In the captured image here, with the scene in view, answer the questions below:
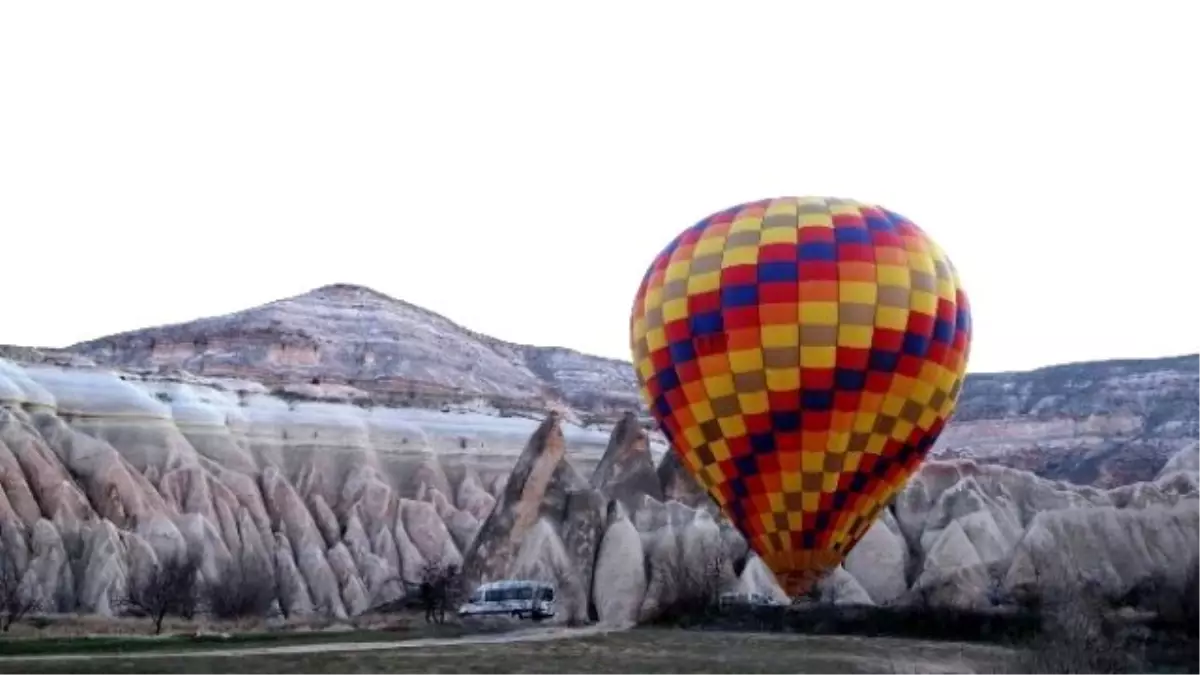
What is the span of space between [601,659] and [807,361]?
6140 millimetres

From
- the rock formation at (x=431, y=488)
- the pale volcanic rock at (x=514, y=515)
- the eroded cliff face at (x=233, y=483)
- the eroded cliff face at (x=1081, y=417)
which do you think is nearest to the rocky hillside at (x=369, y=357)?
the rock formation at (x=431, y=488)

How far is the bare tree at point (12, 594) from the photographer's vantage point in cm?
3200

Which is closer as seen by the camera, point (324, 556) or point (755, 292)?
point (755, 292)

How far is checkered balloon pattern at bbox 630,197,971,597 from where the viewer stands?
22.2 metres

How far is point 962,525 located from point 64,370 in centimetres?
4539

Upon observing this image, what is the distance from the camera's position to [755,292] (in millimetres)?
22484

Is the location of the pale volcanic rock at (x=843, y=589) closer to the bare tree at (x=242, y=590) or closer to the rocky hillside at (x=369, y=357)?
the bare tree at (x=242, y=590)

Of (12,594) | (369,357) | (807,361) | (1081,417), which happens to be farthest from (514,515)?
(1081,417)

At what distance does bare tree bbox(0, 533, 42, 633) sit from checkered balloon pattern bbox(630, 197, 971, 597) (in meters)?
14.7

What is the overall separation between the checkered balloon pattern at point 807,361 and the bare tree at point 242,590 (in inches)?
900

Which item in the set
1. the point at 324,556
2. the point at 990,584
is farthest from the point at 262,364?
the point at 990,584

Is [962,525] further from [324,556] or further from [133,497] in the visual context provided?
[133,497]

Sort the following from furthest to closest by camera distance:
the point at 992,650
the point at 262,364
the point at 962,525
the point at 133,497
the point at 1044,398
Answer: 1. the point at 1044,398
2. the point at 262,364
3. the point at 133,497
4. the point at 962,525
5. the point at 992,650

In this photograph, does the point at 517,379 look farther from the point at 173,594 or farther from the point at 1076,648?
the point at 1076,648
